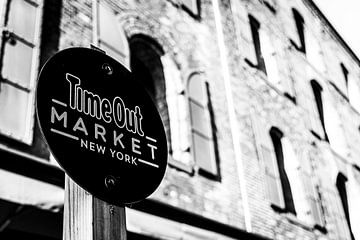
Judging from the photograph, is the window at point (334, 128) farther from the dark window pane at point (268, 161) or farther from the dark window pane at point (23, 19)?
the dark window pane at point (23, 19)

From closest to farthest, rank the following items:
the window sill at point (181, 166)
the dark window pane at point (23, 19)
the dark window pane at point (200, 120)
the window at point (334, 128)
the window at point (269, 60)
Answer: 1. the dark window pane at point (23, 19)
2. the window sill at point (181, 166)
3. the dark window pane at point (200, 120)
4. the window at point (269, 60)
5. the window at point (334, 128)

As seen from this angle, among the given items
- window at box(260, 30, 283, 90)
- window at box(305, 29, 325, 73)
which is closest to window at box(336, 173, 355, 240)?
window at box(260, 30, 283, 90)

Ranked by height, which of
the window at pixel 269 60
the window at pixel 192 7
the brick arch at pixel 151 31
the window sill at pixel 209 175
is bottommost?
the window sill at pixel 209 175

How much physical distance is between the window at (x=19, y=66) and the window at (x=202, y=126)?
8.31ft

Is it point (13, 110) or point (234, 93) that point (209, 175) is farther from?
point (13, 110)

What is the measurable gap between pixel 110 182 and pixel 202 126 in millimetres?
4996

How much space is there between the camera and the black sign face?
Answer: 1477 mm

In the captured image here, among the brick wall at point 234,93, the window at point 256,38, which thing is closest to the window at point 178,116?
the brick wall at point 234,93

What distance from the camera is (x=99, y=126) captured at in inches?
62.0

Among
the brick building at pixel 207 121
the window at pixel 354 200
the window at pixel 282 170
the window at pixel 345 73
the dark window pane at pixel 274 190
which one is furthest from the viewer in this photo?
the window at pixel 345 73

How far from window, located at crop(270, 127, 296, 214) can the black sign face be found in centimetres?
648

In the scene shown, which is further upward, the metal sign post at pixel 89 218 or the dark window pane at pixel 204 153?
the dark window pane at pixel 204 153

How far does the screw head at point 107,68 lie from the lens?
5.73ft

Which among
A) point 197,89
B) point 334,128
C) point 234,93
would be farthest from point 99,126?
point 334,128
